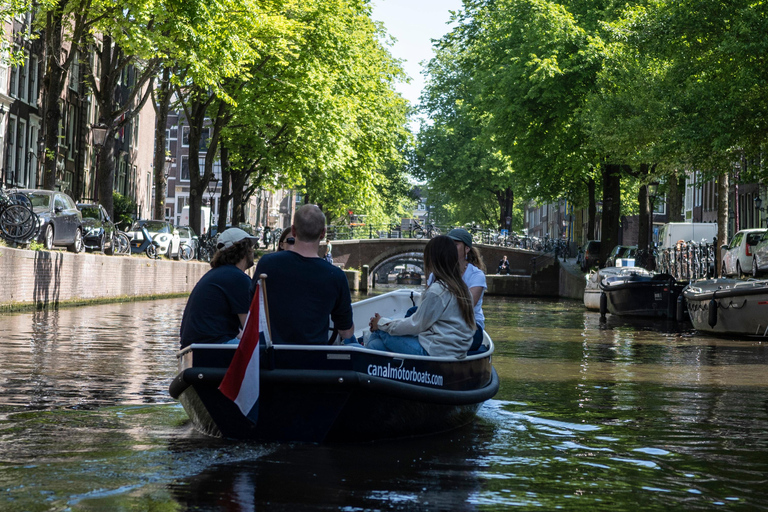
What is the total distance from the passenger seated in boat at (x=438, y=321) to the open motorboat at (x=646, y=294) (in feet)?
72.4

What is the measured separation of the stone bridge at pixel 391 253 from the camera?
61844mm

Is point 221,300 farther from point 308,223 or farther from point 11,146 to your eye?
point 11,146

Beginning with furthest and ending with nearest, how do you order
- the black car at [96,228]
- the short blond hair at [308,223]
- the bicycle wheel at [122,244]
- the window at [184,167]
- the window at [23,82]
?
the window at [184,167] → the window at [23,82] → the bicycle wheel at [122,244] → the black car at [96,228] → the short blond hair at [308,223]

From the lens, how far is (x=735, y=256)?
28516mm

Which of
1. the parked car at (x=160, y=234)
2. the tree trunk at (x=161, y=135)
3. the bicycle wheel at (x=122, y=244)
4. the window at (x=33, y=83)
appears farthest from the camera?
the window at (x=33, y=83)

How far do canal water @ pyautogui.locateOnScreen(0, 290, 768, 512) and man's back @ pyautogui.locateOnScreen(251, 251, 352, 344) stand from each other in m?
0.74

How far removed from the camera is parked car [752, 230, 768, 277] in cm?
2497

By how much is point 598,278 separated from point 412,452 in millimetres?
27453

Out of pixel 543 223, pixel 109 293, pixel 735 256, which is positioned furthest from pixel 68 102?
pixel 543 223

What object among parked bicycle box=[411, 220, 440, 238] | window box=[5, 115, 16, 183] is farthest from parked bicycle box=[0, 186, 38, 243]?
parked bicycle box=[411, 220, 440, 238]

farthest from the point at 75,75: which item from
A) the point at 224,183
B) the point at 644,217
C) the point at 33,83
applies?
the point at 644,217

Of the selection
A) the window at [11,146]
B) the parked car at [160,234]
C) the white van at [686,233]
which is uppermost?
the window at [11,146]

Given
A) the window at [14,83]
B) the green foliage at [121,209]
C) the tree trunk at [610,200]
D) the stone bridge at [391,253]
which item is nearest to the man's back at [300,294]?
the tree trunk at [610,200]

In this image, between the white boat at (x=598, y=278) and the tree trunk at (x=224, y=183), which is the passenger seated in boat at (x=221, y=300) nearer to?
the white boat at (x=598, y=278)
